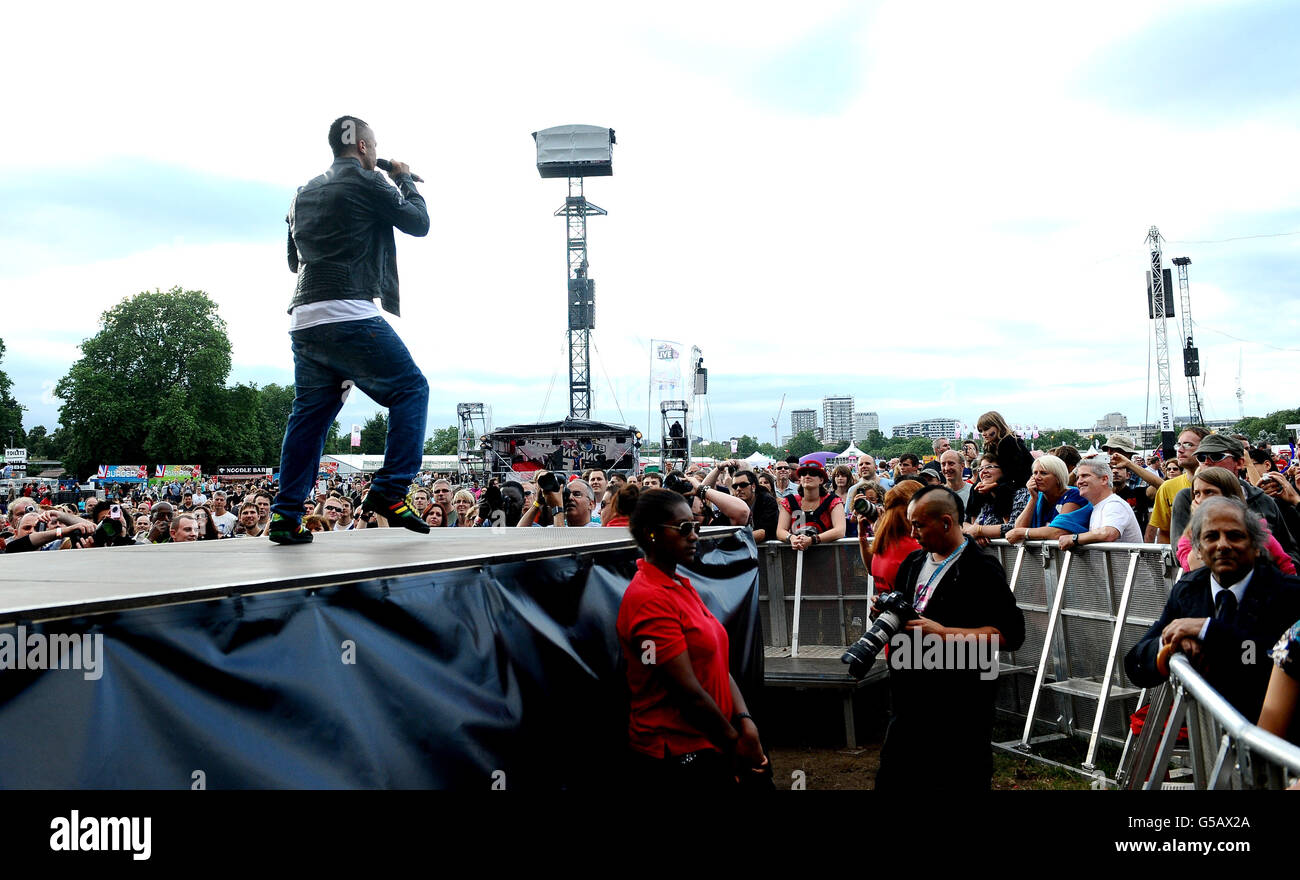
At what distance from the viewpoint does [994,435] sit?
757 centimetres

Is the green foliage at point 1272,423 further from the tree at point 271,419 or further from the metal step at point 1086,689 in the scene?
the metal step at point 1086,689

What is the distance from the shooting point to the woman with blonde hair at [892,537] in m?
5.11

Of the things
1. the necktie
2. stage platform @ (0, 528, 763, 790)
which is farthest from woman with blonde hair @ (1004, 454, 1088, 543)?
stage platform @ (0, 528, 763, 790)

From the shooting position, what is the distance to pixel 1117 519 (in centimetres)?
619

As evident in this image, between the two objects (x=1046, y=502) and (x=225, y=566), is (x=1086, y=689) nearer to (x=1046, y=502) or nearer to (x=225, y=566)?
(x=1046, y=502)

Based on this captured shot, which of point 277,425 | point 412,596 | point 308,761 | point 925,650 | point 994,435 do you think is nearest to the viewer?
point 308,761

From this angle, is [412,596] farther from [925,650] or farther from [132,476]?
[132,476]

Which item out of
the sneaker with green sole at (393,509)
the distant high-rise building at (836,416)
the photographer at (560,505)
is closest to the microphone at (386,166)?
the sneaker with green sole at (393,509)

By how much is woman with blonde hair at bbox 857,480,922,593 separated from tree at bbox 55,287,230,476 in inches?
2330

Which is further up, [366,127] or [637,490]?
[366,127]

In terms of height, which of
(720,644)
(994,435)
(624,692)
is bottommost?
(624,692)
